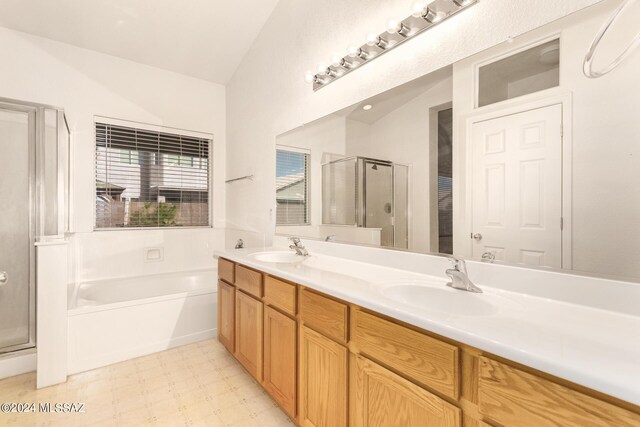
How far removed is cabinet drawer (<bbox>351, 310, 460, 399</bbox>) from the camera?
2.75 feet

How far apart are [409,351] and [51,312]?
241 cm

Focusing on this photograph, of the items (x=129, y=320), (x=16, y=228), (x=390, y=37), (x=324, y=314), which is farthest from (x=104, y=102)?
(x=324, y=314)

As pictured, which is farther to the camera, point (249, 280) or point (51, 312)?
point (51, 312)

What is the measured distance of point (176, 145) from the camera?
3.47 metres

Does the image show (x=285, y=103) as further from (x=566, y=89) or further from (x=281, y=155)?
(x=566, y=89)

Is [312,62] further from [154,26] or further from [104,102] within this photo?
[104,102]

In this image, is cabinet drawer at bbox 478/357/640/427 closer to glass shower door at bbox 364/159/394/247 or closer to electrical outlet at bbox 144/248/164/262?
glass shower door at bbox 364/159/394/247

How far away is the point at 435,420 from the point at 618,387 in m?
0.49

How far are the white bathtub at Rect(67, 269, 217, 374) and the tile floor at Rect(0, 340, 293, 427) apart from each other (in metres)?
0.13

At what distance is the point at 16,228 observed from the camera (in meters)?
2.23

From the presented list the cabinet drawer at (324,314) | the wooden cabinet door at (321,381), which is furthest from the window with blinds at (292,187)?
the wooden cabinet door at (321,381)

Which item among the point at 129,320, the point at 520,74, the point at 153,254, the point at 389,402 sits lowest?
the point at 129,320

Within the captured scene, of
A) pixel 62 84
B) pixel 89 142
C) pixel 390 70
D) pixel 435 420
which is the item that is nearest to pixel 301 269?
pixel 435 420

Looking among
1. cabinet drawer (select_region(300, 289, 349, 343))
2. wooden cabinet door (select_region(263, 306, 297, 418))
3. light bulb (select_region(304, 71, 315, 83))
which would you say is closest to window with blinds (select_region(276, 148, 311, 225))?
light bulb (select_region(304, 71, 315, 83))
